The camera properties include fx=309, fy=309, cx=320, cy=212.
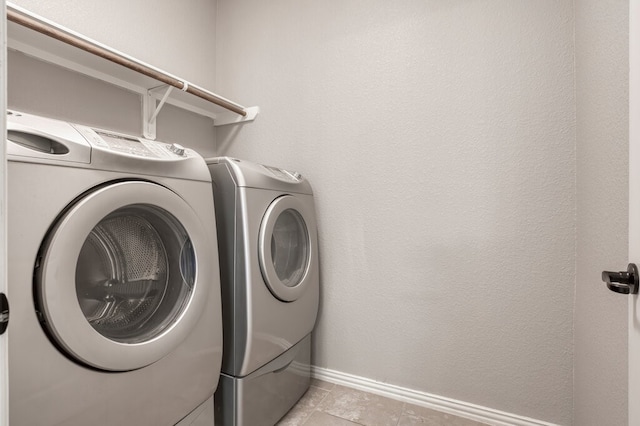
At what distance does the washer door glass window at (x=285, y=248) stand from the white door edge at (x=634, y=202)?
1.02 meters

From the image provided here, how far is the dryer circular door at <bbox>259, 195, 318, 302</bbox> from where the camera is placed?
1.23 m

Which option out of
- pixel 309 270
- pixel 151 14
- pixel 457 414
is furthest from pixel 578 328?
pixel 151 14

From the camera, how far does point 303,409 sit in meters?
1.44

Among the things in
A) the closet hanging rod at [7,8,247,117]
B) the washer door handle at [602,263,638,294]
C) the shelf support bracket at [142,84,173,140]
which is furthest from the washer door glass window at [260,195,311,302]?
the washer door handle at [602,263,638,294]

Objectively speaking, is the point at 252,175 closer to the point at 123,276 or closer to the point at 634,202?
the point at 123,276

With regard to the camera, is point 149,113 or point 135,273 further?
point 149,113

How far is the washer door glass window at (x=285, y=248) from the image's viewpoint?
1.22 meters

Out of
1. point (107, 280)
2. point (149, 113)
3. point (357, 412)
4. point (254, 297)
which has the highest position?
point (149, 113)

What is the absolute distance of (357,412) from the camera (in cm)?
141

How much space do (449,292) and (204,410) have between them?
111cm

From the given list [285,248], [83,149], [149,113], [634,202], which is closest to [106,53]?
[149,113]

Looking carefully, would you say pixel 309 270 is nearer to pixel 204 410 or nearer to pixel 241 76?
pixel 204 410

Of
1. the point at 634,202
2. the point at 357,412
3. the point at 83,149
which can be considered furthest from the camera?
the point at 357,412

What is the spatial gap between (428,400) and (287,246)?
0.99 metres
